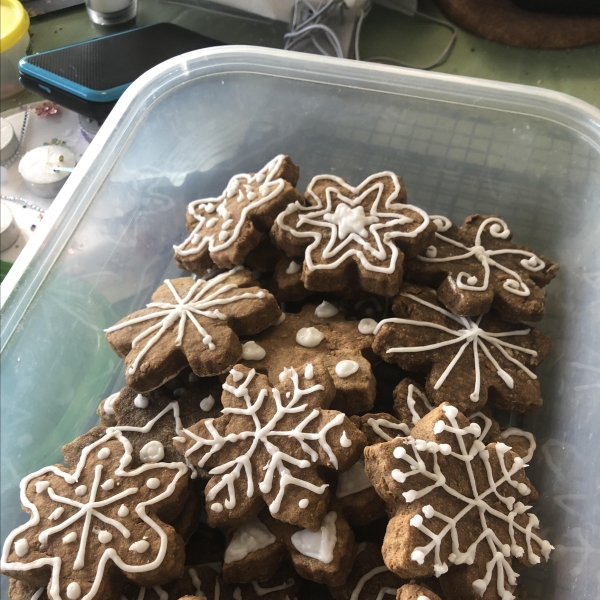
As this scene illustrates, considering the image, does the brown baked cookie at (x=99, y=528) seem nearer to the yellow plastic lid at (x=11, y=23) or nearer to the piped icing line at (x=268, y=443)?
the piped icing line at (x=268, y=443)

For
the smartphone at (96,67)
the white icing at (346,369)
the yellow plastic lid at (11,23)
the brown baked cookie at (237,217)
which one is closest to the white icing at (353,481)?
the white icing at (346,369)

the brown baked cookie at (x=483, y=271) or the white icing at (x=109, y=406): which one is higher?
the brown baked cookie at (x=483, y=271)

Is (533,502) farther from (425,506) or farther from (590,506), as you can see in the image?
(425,506)

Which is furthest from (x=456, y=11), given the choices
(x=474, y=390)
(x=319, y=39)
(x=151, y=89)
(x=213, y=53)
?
(x=474, y=390)

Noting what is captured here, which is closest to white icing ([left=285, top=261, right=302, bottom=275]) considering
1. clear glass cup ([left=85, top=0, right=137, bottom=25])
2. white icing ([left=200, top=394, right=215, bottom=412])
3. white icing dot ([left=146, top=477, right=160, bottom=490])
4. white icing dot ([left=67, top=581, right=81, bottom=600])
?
white icing ([left=200, top=394, right=215, bottom=412])

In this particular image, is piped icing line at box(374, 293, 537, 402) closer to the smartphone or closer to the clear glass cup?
the smartphone

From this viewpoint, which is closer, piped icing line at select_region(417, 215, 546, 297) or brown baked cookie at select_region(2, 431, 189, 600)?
brown baked cookie at select_region(2, 431, 189, 600)

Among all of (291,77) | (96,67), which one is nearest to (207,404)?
(291,77)
